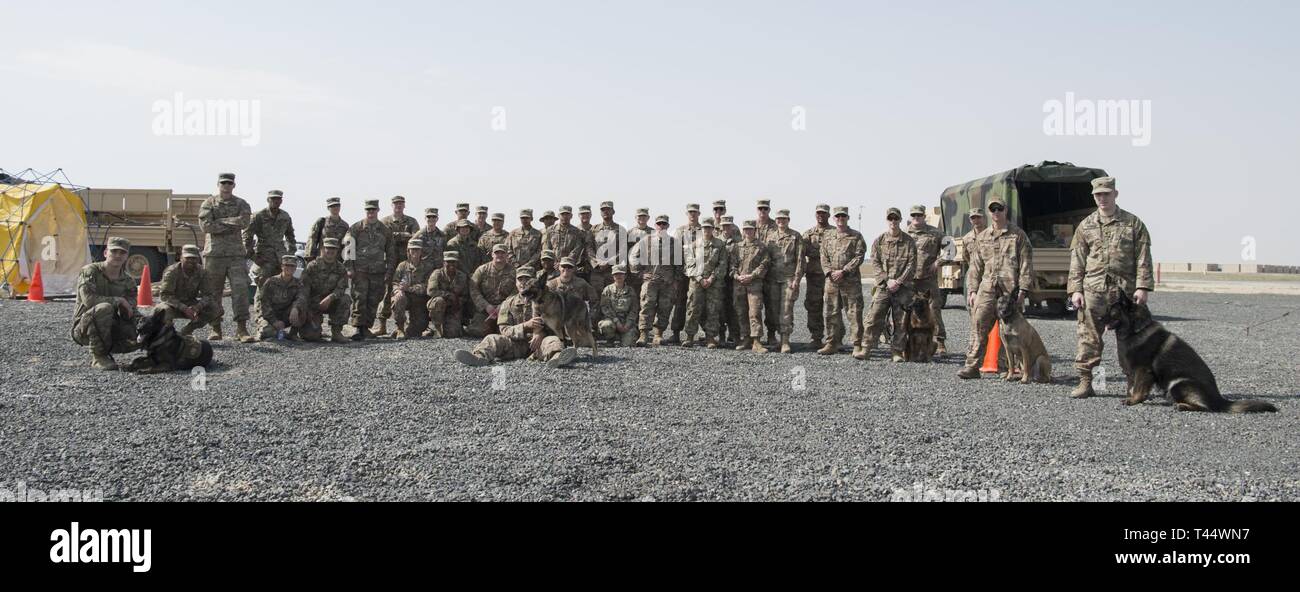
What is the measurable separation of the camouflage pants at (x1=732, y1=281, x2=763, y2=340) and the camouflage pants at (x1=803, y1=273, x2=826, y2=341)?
0.74m

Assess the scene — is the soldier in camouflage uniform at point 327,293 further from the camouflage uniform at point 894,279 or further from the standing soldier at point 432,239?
the camouflage uniform at point 894,279

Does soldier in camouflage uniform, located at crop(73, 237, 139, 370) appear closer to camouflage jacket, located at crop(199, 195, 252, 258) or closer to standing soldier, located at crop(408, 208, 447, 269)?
camouflage jacket, located at crop(199, 195, 252, 258)

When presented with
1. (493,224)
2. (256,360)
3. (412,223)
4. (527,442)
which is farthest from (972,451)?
(412,223)

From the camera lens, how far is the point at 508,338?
32.4 feet

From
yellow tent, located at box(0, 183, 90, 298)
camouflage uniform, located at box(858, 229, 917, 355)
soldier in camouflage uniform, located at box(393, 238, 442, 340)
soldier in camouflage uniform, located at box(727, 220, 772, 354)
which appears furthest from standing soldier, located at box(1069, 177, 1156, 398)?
yellow tent, located at box(0, 183, 90, 298)

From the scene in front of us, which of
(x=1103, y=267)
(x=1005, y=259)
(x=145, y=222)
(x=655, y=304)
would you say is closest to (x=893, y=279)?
(x=1005, y=259)

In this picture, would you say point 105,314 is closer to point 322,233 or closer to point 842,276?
point 322,233

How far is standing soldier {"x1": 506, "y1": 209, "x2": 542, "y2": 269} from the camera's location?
505 inches

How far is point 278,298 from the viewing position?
11602mm

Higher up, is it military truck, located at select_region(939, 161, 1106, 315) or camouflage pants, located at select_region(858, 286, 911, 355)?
military truck, located at select_region(939, 161, 1106, 315)

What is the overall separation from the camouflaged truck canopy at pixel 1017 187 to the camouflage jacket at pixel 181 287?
1345 centimetres

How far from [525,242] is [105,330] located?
5.52 m

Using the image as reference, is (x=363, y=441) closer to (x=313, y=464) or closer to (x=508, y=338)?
(x=313, y=464)
